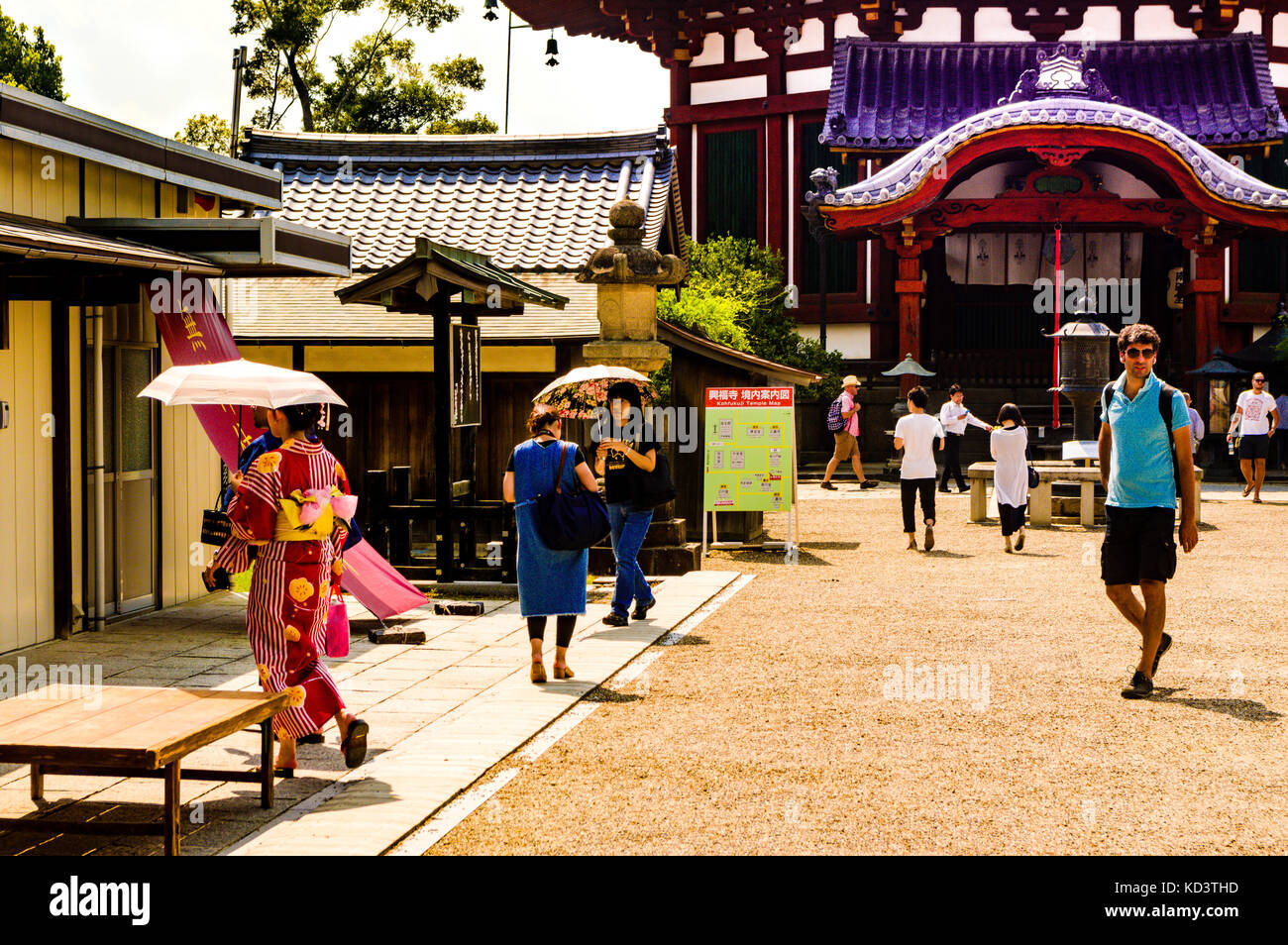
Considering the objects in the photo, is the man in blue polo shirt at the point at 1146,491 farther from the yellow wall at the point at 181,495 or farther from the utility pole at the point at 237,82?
the utility pole at the point at 237,82

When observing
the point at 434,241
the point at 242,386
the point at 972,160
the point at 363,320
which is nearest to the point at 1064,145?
the point at 972,160

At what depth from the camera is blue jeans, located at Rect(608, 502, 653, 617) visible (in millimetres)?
10484

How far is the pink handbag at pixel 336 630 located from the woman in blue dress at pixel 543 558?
1.69 m

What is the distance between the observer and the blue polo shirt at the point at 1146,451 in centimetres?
796

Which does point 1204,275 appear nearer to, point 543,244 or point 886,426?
point 886,426

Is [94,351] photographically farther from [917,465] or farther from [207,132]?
[207,132]

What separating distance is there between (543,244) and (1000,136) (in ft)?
41.8

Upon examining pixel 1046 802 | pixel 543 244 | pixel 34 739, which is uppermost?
pixel 543 244

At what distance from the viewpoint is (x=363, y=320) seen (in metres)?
15.9

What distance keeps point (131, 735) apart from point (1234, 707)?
5489 millimetres

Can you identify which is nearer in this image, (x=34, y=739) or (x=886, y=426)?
(x=34, y=739)

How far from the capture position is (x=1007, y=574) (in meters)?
13.4

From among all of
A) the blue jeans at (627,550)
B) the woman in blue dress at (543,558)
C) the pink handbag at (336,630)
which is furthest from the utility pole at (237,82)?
the pink handbag at (336,630)

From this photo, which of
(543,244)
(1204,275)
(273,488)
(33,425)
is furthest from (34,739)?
(1204,275)
